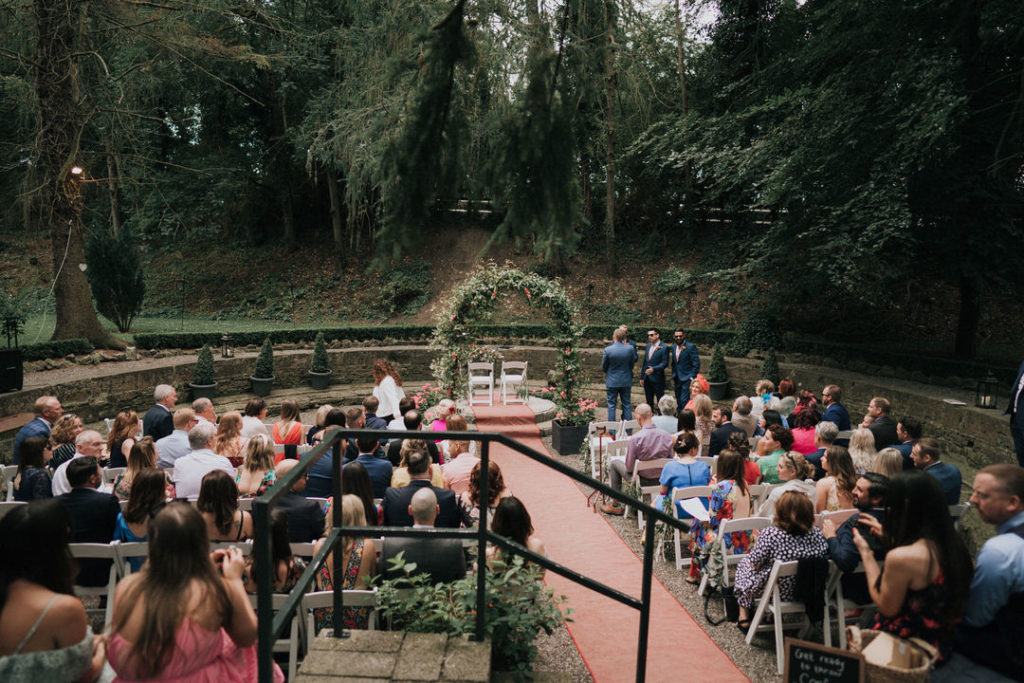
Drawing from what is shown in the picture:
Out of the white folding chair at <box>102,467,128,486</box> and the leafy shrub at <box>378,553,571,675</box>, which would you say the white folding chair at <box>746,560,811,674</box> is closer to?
the leafy shrub at <box>378,553,571,675</box>

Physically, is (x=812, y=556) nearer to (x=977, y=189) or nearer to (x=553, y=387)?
(x=553, y=387)

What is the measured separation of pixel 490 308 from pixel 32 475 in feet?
22.8

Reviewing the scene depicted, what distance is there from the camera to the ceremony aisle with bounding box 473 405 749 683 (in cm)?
421

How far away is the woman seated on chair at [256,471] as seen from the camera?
16.7 feet

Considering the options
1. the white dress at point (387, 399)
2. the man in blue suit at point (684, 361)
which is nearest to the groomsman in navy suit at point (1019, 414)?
the man in blue suit at point (684, 361)

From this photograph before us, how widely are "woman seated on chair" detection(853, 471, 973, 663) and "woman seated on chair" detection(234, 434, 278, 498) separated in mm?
4301

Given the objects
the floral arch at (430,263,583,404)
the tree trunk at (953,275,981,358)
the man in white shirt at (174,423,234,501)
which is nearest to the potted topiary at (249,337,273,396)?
the floral arch at (430,263,583,404)

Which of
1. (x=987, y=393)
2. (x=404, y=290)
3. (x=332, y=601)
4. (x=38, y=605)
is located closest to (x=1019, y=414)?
(x=987, y=393)

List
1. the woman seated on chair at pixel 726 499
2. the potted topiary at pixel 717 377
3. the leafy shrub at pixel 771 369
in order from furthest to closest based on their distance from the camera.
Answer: the potted topiary at pixel 717 377, the leafy shrub at pixel 771 369, the woman seated on chair at pixel 726 499

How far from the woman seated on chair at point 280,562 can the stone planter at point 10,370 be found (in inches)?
343

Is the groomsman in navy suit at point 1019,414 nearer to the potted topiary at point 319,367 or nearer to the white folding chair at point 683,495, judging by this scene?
the white folding chair at point 683,495

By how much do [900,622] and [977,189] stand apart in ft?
37.7

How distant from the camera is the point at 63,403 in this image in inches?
416

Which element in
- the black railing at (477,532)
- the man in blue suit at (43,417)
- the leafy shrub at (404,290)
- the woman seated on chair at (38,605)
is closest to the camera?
the woman seated on chair at (38,605)
